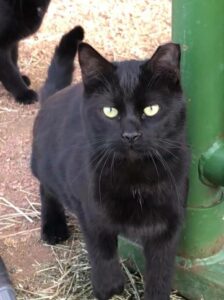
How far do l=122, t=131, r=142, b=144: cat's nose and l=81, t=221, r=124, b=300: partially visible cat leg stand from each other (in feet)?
1.17

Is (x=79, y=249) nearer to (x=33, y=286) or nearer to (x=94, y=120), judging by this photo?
(x=33, y=286)

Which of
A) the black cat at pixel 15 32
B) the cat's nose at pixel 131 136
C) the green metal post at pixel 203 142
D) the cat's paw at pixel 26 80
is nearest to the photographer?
the cat's nose at pixel 131 136

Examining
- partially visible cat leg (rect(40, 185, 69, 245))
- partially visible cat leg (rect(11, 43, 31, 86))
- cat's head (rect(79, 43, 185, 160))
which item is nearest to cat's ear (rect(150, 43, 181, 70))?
cat's head (rect(79, 43, 185, 160))

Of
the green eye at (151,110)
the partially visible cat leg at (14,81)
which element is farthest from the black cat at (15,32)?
the green eye at (151,110)

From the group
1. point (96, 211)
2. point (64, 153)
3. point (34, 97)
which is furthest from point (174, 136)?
point (34, 97)

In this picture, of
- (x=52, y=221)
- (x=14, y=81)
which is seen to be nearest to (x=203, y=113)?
(x=52, y=221)

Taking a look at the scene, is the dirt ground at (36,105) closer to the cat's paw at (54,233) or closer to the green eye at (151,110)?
the cat's paw at (54,233)

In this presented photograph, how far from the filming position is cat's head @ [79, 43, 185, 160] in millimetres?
1722

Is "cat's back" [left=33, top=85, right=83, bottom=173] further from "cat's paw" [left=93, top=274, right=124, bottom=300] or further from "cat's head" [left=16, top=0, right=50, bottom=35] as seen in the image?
"cat's head" [left=16, top=0, right=50, bottom=35]

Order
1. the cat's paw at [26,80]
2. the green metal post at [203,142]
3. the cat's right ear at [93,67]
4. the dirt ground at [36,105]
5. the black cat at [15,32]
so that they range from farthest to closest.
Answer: the cat's paw at [26,80] → the black cat at [15,32] → the dirt ground at [36,105] → the green metal post at [203,142] → the cat's right ear at [93,67]

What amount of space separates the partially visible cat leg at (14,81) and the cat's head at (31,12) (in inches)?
7.5

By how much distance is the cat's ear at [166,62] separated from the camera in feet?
5.73

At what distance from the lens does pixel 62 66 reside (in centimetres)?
248

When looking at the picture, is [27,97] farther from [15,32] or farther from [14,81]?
[15,32]
